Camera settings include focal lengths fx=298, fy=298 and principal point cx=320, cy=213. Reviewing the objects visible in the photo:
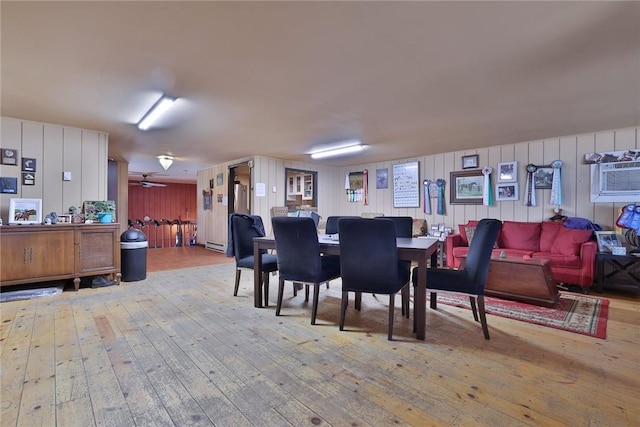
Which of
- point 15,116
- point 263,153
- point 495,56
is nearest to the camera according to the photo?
point 495,56

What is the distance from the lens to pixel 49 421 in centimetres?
148

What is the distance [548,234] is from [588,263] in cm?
77

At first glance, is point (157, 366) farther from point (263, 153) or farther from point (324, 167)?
point (324, 167)

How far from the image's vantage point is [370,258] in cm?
255

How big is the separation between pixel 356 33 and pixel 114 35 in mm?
1632

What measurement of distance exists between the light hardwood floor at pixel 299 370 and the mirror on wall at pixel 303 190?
181 inches

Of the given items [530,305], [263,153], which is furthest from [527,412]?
[263,153]

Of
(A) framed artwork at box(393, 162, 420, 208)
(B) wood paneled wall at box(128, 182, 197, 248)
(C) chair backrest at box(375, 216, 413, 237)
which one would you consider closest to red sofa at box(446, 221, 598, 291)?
Answer: (A) framed artwork at box(393, 162, 420, 208)

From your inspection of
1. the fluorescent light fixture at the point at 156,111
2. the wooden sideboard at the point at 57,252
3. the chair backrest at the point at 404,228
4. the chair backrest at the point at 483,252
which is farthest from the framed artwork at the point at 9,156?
the chair backrest at the point at 483,252

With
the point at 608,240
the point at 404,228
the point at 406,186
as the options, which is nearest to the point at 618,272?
the point at 608,240

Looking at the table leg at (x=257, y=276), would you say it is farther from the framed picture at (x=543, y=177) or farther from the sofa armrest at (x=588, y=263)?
the framed picture at (x=543, y=177)

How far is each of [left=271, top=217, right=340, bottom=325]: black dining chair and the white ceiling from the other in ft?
4.37

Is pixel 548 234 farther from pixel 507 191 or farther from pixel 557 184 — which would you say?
pixel 507 191

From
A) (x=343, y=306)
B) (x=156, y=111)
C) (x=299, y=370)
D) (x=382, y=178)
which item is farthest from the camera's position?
(x=382, y=178)
